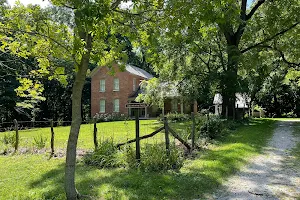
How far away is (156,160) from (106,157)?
1563mm

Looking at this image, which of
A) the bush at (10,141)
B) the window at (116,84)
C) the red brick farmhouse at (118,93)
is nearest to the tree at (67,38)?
the bush at (10,141)

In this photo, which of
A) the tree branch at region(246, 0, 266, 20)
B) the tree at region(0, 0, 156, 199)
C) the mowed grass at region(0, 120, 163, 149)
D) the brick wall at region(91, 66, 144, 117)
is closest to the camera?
the tree at region(0, 0, 156, 199)

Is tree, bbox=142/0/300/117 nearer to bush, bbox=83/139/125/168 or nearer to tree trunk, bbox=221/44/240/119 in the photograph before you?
tree trunk, bbox=221/44/240/119

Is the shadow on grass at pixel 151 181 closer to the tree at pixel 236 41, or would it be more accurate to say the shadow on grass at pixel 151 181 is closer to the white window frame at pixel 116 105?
the tree at pixel 236 41

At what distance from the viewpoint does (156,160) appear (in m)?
7.09

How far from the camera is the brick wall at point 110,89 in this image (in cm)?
3372

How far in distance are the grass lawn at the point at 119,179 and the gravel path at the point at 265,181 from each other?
0.94ft

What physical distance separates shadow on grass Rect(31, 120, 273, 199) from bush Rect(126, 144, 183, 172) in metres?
0.27

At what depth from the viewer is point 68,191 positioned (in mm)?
4938

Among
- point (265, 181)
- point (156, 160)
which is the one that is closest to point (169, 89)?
point (156, 160)

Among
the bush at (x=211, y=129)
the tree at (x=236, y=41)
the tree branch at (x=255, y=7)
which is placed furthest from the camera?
the tree branch at (x=255, y=7)

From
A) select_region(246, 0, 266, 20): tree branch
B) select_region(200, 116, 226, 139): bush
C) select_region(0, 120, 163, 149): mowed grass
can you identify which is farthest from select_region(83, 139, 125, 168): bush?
select_region(246, 0, 266, 20): tree branch

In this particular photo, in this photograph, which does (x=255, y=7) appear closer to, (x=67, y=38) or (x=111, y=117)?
(x=67, y=38)

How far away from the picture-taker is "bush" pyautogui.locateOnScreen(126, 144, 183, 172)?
277 inches
